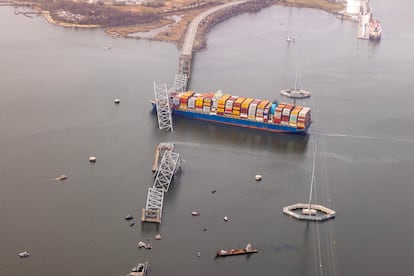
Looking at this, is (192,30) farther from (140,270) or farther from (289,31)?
(140,270)

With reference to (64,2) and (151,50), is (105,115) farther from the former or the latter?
(64,2)

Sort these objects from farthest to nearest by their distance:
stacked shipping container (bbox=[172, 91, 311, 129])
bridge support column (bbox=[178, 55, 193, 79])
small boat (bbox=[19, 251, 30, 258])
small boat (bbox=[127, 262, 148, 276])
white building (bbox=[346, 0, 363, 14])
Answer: white building (bbox=[346, 0, 363, 14]) → bridge support column (bbox=[178, 55, 193, 79]) → stacked shipping container (bbox=[172, 91, 311, 129]) → small boat (bbox=[19, 251, 30, 258]) → small boat (bbox=[127, 262, 148, 276])

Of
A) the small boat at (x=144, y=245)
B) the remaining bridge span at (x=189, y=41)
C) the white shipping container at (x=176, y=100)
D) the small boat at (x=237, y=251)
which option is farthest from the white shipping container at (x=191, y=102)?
the small boat at (x=237, y=251)

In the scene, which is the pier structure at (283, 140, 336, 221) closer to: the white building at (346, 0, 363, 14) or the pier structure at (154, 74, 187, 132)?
the pier structure at (154, 74, 187, 132)

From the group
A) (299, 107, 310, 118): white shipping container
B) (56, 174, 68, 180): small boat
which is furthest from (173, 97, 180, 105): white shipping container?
(56, 174, 68, 180): small boat

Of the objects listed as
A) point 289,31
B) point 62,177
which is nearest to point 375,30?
point 289,31

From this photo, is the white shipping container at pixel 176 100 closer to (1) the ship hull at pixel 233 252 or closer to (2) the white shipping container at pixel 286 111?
(2) the white shipping container at pixel 286 111

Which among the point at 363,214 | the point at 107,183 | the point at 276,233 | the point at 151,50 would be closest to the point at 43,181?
the point at 107,183
